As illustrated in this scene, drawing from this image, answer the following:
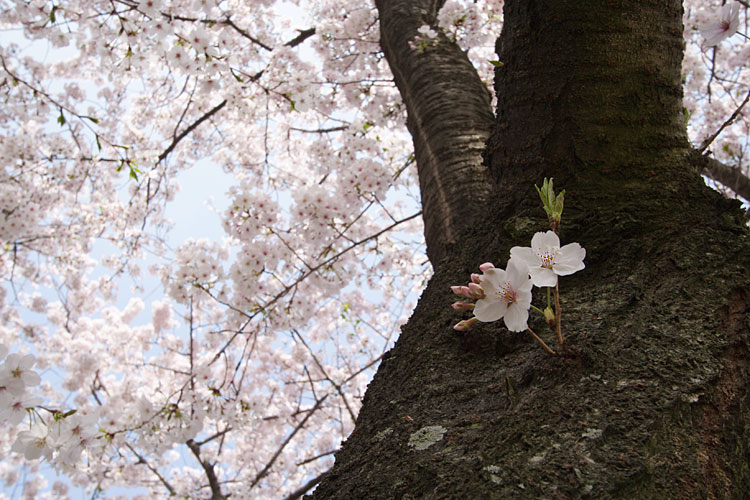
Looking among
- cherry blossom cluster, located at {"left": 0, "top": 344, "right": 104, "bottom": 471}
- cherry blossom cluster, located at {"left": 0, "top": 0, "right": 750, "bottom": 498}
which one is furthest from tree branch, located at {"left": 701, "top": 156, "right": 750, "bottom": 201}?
cherry blossom cluster, located at {"left": 0, "top": 344, "right": 104, "bottom": 471}

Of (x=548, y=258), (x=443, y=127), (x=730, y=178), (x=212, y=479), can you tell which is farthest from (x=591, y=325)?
(x=212, y=479)

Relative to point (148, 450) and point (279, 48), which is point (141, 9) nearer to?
point (279, 48)

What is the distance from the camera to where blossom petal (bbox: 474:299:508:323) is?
2.10ft

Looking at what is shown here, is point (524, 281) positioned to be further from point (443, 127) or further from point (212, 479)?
point (212, 479)

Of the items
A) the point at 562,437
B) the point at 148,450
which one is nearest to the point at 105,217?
the point at 148,450

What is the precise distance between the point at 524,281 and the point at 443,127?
1200 mm

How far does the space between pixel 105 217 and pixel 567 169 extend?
6.32 meters

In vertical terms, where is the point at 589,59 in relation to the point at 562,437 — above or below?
above

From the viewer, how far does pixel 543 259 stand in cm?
65

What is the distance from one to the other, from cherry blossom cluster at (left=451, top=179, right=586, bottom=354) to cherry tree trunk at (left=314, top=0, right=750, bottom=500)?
83mm

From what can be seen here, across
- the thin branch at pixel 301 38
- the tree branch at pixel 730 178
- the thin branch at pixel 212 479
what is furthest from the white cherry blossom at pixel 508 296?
the thin branch at pixel 212 479

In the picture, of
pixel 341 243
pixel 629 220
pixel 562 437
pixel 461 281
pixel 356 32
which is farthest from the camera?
pixel 341 243

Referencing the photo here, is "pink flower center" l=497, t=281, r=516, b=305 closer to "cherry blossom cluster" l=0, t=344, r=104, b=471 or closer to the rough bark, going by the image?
the rough bark

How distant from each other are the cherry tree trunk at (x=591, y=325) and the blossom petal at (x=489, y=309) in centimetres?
10
